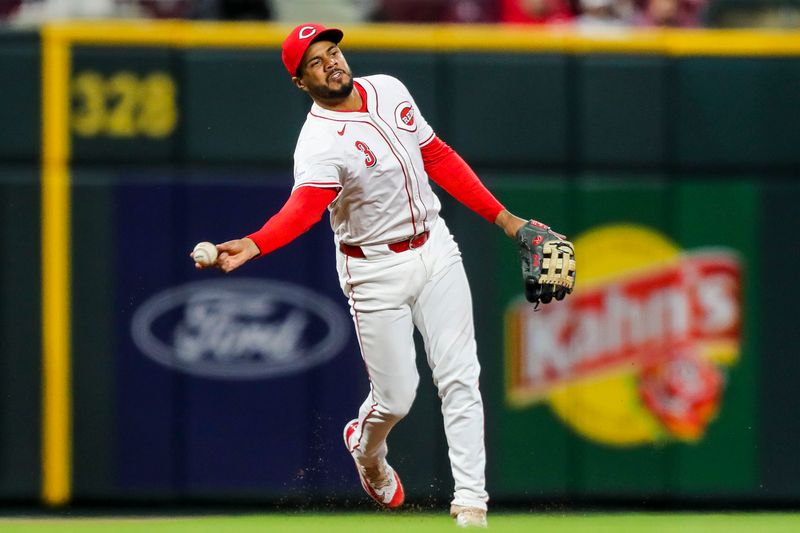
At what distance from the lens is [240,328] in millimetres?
6934

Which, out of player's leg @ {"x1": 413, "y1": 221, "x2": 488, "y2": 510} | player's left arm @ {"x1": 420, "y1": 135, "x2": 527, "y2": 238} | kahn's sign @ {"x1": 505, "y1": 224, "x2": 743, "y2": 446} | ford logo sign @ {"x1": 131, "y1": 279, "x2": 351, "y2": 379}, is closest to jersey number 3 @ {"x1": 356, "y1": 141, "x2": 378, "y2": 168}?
player's left arm @ {"x1": 420, "y1": 135, "x2": 527, "y2": 238}

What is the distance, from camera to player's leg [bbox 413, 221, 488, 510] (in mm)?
4992

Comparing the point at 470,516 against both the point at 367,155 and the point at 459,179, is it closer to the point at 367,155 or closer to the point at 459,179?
the point at 459,179

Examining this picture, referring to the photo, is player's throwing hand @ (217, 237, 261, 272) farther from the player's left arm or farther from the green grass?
the green grass

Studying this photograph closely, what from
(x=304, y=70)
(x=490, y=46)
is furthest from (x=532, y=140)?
(x=304, y=70)

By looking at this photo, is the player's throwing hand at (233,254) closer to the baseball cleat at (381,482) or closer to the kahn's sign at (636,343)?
the baseball cleat at (381,482)

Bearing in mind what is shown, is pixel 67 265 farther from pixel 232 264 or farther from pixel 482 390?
pixel 232 264

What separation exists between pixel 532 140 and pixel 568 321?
0.89m

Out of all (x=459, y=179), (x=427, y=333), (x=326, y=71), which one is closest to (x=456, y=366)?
(x=427, y=333)

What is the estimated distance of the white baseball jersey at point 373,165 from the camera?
483 centimetres

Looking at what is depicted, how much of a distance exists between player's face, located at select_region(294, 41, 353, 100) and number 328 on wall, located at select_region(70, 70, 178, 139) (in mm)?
2085

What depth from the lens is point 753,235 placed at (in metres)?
7.02

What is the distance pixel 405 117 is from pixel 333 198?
0.44m

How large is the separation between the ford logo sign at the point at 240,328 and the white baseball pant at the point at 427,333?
1.68 metres
